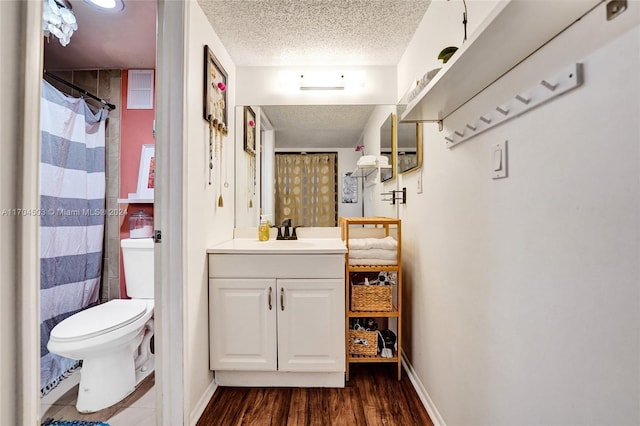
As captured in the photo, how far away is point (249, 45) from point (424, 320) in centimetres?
214

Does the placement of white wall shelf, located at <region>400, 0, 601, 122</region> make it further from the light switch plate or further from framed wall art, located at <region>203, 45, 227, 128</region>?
framed wall art, located at <region>203, 45, 227, 128</region>

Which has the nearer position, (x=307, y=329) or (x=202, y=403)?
(x=202, y=403)

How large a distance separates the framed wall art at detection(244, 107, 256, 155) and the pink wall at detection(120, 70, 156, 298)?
28.6 inches

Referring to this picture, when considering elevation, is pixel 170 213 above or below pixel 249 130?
below

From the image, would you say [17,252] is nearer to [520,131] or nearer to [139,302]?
[520,131]

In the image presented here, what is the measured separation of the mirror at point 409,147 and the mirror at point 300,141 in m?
0.28

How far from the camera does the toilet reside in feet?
5.02

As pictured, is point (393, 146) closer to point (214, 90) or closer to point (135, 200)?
point (214, 90)

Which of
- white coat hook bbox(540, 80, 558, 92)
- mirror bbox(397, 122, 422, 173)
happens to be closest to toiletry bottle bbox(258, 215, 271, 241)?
mirror bbox(397, 122, 422, 173)

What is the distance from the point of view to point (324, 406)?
1632 millimetres

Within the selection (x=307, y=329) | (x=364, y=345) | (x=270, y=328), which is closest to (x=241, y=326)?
(x=270, y=328)

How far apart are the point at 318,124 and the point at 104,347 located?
2.04 meters

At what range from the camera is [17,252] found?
0.68 metres

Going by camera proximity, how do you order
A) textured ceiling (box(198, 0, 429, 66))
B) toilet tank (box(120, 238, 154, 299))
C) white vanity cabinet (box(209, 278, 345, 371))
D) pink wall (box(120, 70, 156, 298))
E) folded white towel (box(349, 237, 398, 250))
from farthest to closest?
pink wall (box(120, 70, 156, 298)) < toilet tank (box(120, 238, 154, 299)) < folded white towel (box(349, 237, 398, 250)) < white vanity cabinet (box(209, 278, 345, 371)) < textured ceiling (box(198, 0, 429, 66))
